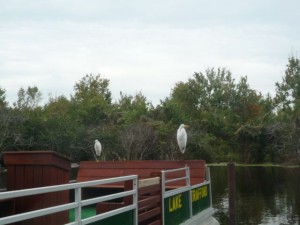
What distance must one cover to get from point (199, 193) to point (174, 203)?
183 centimetres

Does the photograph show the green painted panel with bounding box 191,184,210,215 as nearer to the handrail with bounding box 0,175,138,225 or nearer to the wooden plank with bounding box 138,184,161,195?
the wooden plank with bounding box 138,184,161,195

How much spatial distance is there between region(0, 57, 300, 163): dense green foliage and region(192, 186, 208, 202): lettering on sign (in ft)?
82.8

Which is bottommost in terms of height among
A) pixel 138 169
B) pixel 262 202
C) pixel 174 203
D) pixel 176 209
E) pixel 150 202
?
pixel 262 202

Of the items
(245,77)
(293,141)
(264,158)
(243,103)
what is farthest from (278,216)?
(245,77)

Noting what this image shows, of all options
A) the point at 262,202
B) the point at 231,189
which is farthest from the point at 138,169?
the point at 262,202

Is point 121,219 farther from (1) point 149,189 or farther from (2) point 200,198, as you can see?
(2) point 200,198

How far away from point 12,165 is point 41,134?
3219 centimetres

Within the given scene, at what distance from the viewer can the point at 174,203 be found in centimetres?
814

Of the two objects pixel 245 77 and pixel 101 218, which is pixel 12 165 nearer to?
pixel 101 218

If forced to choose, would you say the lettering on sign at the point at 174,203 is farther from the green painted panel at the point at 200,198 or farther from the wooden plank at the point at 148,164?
the wooden plank at the point at 148,164

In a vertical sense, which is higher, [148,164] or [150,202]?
[148,164]

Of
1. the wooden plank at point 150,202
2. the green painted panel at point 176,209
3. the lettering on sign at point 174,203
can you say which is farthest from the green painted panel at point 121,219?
the lettering on sign at point 174,203

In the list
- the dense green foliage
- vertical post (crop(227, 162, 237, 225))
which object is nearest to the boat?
vertical post (crop(227, 162, 237, 225))

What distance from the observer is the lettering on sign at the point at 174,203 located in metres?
7.95
